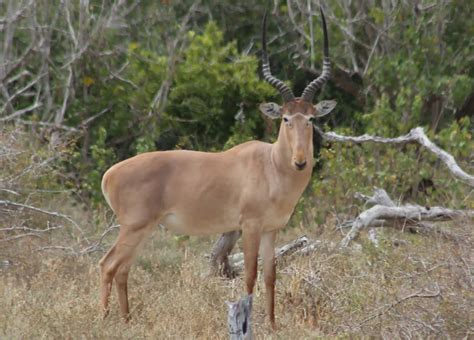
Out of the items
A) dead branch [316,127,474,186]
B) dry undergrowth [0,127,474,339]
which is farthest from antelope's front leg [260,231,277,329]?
dead branch [316,127,474,186]

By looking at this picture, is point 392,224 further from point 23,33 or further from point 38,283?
point 23,33

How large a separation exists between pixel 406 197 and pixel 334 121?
9.72ft

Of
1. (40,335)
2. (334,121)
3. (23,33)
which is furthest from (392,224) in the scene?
(23,33)

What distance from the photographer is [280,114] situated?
9.01 metres

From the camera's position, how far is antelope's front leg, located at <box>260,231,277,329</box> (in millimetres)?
8570

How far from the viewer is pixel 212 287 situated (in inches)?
363

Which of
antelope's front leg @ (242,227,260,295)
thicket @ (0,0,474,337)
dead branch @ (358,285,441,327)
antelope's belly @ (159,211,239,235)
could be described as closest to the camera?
dead branch @ (358,285,441,327)

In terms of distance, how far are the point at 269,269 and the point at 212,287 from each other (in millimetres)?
676

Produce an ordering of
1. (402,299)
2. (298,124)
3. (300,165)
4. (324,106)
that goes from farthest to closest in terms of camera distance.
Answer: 1. (324,106)
2. (298,124)
3. (300,165)
4. (402,299)

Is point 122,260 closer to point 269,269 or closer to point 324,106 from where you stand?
point 269,269

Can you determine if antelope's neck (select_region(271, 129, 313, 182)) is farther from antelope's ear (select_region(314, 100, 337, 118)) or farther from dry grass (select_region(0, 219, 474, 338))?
dry grass (select_region(0, 219, 474, 338))

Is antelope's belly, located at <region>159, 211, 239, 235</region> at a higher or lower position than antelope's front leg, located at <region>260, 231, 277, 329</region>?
higher

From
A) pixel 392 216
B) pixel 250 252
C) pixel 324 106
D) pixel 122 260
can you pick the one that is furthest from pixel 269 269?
pixel 392 216

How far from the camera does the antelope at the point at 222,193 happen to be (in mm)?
8727
